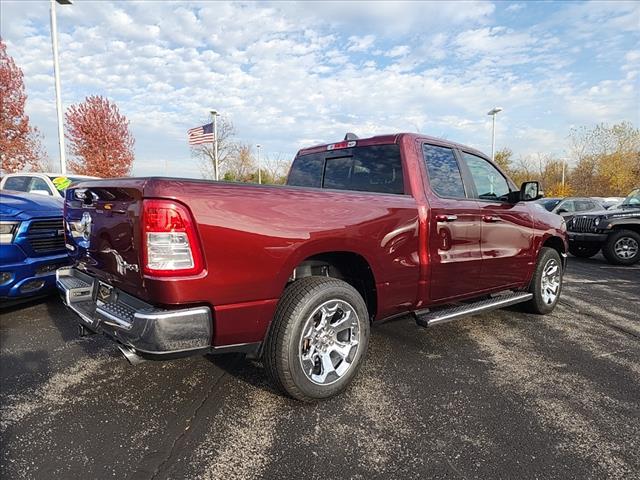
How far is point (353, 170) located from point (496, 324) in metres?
2.40

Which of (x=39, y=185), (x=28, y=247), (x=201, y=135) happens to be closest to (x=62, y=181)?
(x=39, y=185)

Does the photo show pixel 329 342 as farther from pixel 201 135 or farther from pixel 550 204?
pixel 201 135

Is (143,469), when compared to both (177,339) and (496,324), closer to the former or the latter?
(177,339)

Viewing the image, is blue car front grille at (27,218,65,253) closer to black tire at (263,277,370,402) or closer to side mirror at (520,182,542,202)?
black tire at (263,277,370,402)

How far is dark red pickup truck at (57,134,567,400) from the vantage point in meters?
2.18

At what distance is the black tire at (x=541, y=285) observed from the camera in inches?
187

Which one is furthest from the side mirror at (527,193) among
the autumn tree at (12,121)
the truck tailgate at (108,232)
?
the autumn tree at (12,121)

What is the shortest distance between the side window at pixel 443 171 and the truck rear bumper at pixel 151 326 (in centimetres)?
224

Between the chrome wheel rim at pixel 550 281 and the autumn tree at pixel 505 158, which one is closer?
the chrome wheel rim at pixel 550 281

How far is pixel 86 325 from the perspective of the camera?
8.90 feet

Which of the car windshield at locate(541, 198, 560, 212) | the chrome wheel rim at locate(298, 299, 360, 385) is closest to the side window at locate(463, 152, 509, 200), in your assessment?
the chrome wheel rim at locate(298, 299, 360, 385)

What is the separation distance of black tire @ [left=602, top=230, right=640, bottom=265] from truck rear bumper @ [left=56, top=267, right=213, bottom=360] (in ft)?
32.9

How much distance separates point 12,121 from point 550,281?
22.5 metres

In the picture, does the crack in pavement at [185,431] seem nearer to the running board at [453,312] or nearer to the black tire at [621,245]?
the running board at [453,312]
